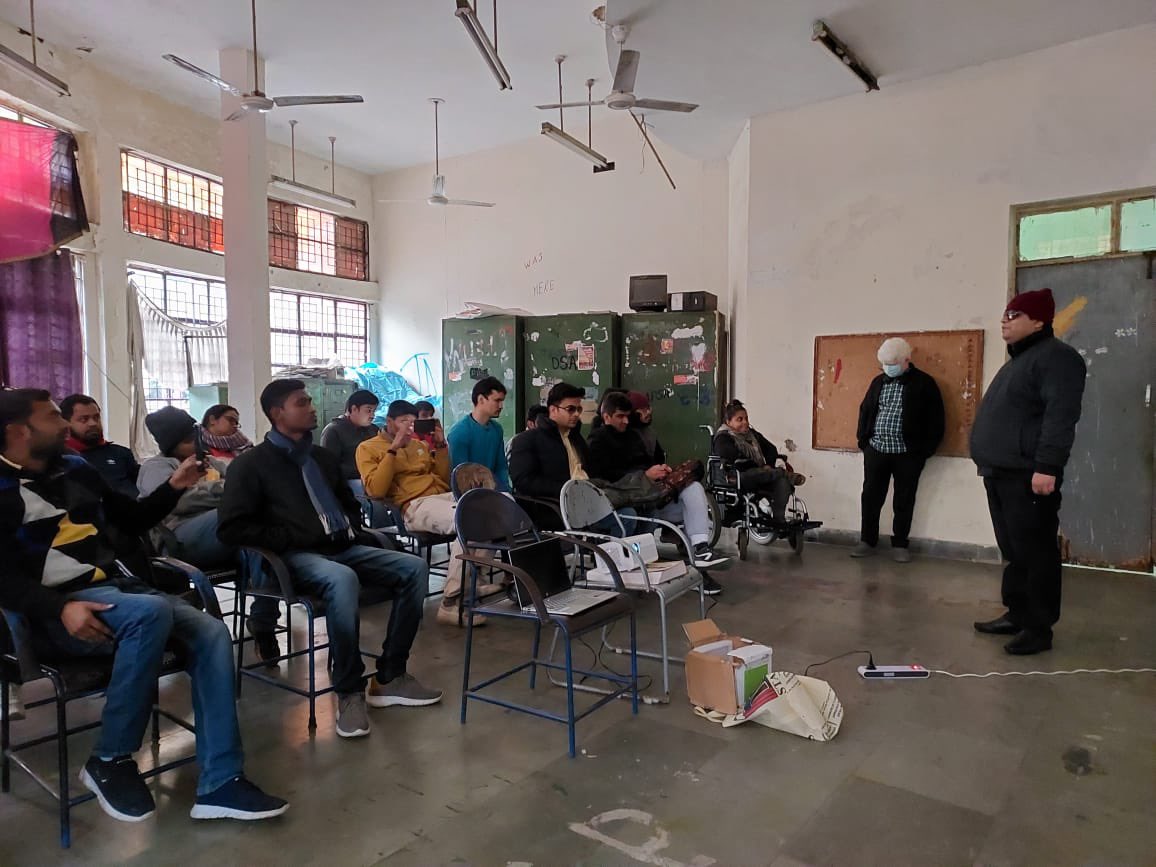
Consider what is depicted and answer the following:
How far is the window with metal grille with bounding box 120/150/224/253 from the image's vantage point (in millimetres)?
7801

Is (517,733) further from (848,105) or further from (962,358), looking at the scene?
(848,105)

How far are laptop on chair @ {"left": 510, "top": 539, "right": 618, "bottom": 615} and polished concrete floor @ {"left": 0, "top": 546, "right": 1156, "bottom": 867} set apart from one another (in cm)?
44

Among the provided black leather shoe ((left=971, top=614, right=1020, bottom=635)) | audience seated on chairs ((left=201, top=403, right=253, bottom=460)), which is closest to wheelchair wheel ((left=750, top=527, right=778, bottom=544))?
black leather shoe ((left=971, top=614, right=1020, bottom=635))

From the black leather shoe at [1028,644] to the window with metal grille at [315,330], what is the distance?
869 centimetres

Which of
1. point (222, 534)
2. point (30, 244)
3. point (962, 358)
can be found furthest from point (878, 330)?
point (30, 244)

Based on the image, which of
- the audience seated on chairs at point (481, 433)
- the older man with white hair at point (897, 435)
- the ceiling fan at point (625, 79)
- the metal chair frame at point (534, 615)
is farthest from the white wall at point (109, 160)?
the older man with white hair at point (897, 435)

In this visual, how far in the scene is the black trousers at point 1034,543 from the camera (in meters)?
3.20

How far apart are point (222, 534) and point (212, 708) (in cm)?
71

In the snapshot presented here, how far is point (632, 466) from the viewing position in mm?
4312

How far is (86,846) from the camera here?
6.24 feet

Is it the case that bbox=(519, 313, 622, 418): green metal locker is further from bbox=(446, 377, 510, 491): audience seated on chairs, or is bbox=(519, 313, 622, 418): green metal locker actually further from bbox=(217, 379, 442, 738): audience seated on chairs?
bbox=(217, 379, 442, 738): audience seated on chairs

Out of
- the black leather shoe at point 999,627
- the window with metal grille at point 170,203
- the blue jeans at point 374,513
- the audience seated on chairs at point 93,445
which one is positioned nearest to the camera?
the audience seated on chairs at point 93,445

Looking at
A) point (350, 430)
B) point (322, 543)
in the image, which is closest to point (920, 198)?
point (350, 430)

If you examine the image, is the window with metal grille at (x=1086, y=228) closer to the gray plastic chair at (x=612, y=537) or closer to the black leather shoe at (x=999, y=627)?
the black leather shoe at (x=999, y=627)
